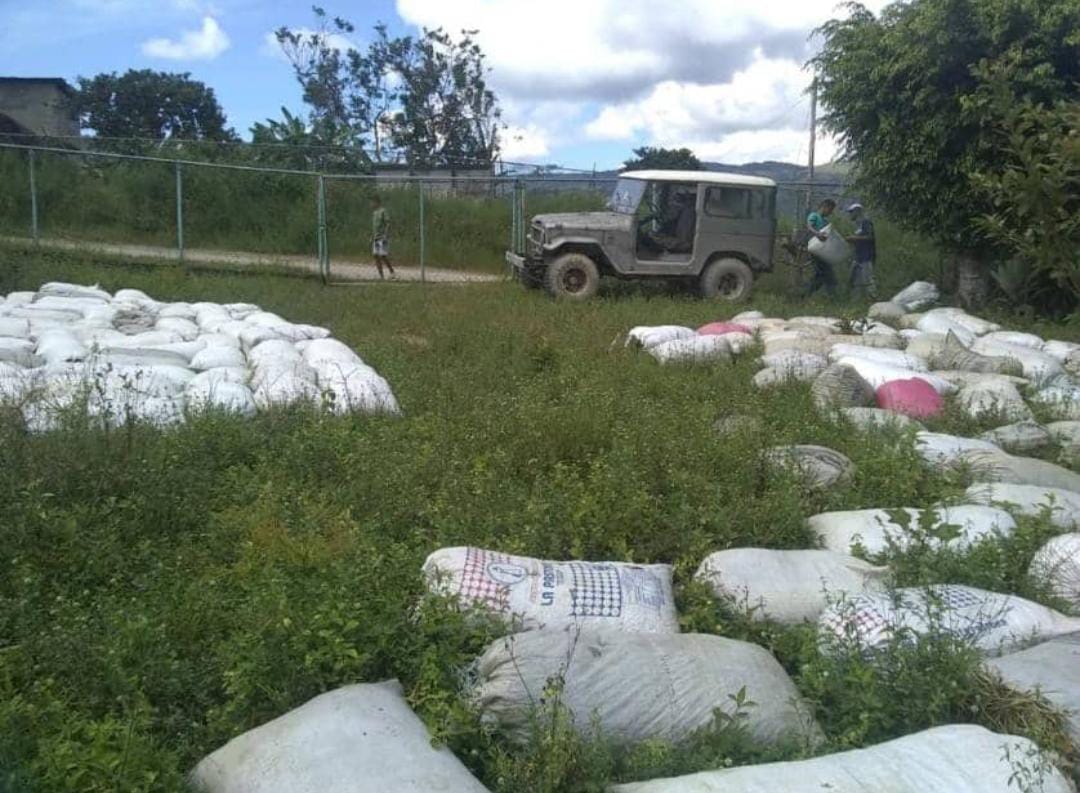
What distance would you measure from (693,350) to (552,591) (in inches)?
186

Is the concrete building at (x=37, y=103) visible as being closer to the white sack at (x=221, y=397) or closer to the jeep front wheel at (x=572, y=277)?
the jeep front wheel at (x=572, y=277)

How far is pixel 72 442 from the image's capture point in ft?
14.5

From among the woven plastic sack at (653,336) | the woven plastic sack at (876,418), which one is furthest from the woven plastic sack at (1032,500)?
the woven plastic sack at (653,336)

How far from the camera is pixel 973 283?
1290cm

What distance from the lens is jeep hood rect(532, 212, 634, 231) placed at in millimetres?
12633

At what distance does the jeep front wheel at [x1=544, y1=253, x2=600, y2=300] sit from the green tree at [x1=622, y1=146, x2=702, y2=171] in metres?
15.3

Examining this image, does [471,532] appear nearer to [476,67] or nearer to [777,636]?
[777,636]

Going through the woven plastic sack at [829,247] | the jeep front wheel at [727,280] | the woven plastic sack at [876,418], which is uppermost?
the woven plastic sack at [829,247]

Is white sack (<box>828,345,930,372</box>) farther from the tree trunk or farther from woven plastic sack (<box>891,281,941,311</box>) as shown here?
the tree trunk

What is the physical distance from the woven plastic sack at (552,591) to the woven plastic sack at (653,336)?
15.8ft

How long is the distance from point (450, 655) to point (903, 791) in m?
1.32

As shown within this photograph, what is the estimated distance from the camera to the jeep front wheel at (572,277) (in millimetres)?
12578

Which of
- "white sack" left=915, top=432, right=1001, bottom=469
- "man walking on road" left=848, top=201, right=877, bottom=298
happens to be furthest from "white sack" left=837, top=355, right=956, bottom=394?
"man walking on road" left=848, top=201, right=877, bottom=298

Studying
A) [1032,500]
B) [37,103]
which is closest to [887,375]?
[1032,500]
